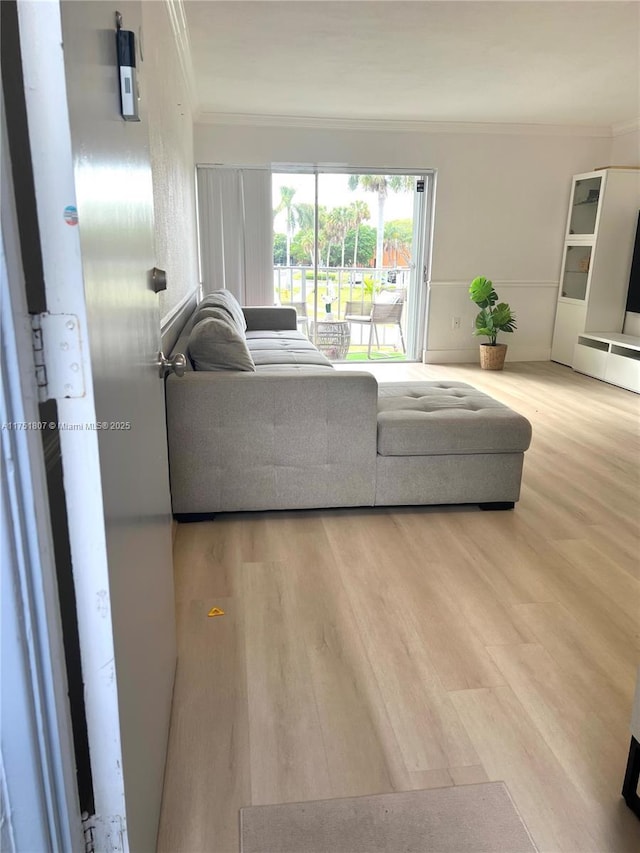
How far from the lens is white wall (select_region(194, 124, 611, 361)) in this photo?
222 inches

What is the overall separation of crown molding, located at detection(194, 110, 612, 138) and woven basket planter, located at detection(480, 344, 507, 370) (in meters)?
2.07

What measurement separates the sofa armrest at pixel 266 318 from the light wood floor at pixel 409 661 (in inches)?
114

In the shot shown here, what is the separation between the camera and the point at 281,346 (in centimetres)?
413

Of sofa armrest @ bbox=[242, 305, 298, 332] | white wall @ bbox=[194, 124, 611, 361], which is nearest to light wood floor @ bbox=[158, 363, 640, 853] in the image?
sofa armrest @ bbox=[242, 305, 298, 332]

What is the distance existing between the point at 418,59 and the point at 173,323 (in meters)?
2.44

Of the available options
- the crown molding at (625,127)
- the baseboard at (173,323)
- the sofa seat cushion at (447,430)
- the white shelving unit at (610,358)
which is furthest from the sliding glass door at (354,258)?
the sofa seat cushion at (447,430)

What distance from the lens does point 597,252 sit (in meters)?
5.57

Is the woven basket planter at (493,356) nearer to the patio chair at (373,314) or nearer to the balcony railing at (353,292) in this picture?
the patio chair at (373,314)

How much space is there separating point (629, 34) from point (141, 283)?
3627mm

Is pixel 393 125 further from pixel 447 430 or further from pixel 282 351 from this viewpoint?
pixel 447 430

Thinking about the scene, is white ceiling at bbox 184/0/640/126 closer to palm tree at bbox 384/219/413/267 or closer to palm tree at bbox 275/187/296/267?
palm tree at bbox 275/187/296/267

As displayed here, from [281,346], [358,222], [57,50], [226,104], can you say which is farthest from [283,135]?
[57,50]

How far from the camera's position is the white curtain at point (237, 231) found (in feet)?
18.5

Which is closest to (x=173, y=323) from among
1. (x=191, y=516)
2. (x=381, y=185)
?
(x=191, y=516)
